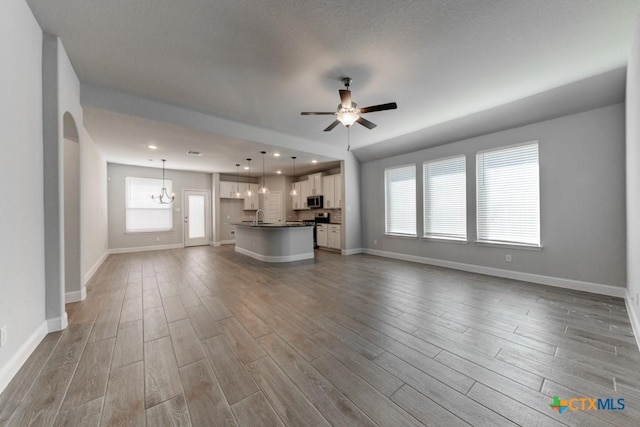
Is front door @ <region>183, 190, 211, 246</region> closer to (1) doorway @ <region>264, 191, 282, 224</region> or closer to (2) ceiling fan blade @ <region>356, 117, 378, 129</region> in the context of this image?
(1) doorway @ <region>264, 191, 282, 224</region>

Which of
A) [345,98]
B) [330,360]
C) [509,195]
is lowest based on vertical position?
[330,360]

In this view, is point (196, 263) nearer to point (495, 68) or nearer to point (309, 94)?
point (309, 94)

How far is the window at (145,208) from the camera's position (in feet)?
23.9

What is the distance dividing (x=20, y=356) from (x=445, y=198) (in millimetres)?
6300

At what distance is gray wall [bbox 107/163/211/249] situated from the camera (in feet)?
22.9

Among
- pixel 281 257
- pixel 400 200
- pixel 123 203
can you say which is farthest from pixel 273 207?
pixel 400 200

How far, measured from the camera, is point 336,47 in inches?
98.6

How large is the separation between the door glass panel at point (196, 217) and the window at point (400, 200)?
21.5 ft

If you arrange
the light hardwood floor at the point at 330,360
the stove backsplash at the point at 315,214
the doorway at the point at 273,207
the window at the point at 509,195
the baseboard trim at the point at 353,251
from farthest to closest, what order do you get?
the doorway at the point at 273,207
the stove backsplash at the point at 315,214
the baseboard trim at the point at 353,251
the window at the point at 509,195
the light hardwood floor at the point at 330,360

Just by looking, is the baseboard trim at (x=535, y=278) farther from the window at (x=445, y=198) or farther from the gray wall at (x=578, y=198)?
the window at (x=445, y=198)

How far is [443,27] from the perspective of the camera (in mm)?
2240

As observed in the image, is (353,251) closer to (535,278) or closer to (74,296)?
(535,278)

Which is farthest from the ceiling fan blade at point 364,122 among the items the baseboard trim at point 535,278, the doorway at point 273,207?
the doorway at point 273,207

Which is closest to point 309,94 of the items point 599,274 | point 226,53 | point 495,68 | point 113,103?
point 226,53
